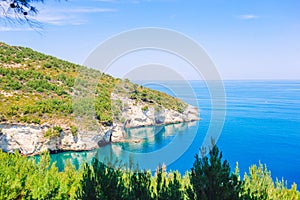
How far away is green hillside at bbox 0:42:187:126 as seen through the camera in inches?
949

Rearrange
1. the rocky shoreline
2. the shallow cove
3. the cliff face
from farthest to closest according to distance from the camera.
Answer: the shallow cove < the cliff face < the rocky shoreline

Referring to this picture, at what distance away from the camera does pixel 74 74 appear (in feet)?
113

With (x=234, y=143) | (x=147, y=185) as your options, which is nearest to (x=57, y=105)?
(x=147, y=185)

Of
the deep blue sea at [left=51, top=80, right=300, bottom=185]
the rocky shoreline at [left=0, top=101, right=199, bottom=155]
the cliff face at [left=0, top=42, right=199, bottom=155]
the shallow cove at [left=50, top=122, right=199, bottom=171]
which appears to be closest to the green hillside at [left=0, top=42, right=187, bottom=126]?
the cliff face at [left=0, top=42, right=199, bottom=155]

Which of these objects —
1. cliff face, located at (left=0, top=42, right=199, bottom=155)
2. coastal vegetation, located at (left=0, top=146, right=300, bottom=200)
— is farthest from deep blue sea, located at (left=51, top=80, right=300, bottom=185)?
coastal vegetation, located at (left=0, top=146, right=300, bottom=200)

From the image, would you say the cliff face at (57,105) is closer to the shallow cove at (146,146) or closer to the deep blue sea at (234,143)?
the shallow cove at (146,146)

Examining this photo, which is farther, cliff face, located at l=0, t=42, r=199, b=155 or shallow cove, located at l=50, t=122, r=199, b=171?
shallow cove, located at l=50, t=122, r=199, b=171

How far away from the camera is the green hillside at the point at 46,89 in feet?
79.0

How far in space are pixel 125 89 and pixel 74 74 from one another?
709 centimetres

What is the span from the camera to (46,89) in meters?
28.5

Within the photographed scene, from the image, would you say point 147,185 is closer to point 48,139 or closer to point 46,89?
point 48,139

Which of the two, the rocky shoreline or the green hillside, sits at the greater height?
the green hillside

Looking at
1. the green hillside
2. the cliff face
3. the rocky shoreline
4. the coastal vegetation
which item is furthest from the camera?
the green hillside

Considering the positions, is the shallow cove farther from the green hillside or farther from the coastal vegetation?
the coastal vegetation
